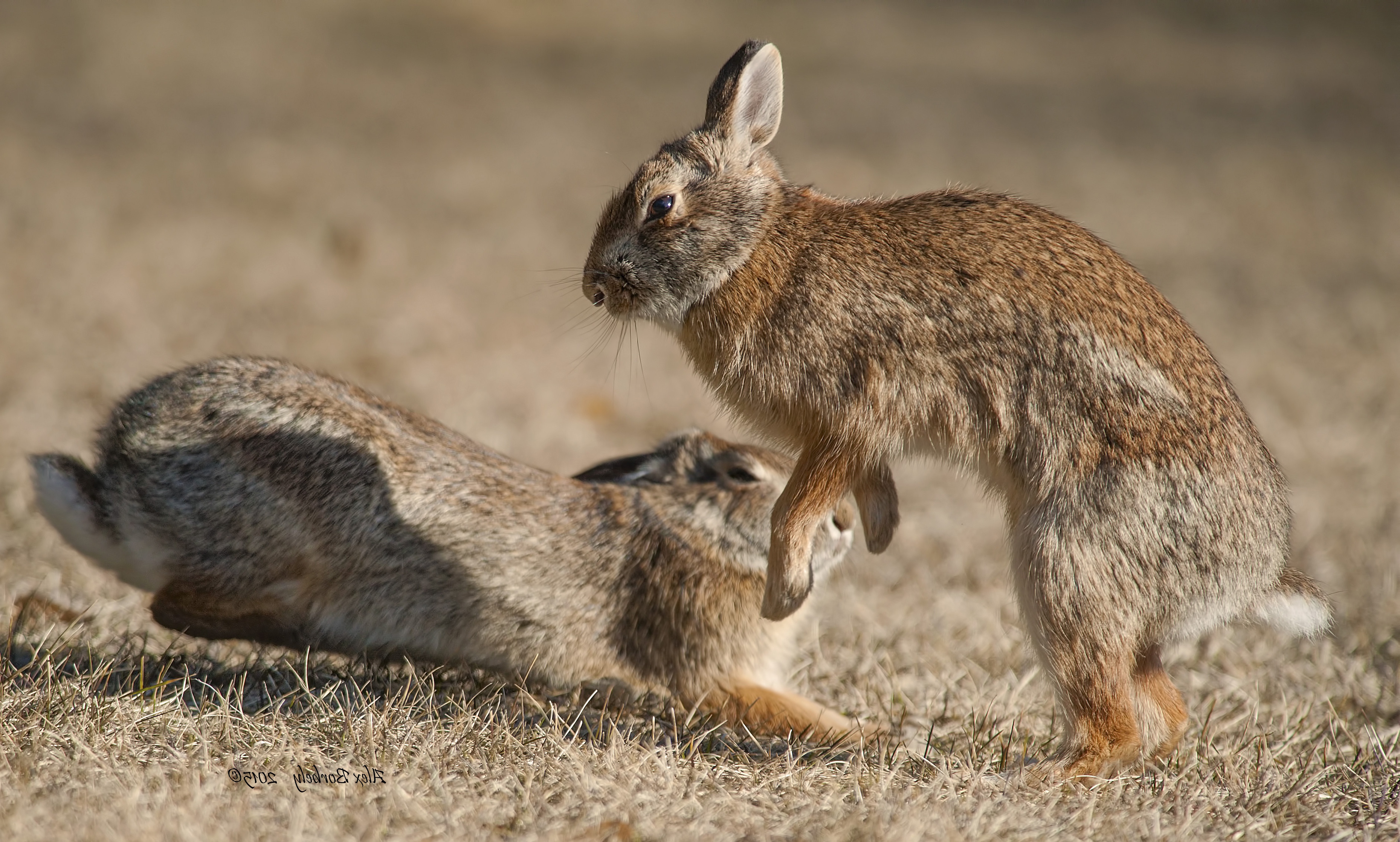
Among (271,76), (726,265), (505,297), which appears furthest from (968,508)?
(271,76)

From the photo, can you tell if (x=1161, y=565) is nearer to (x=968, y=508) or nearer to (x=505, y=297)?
(x=968, y=508)

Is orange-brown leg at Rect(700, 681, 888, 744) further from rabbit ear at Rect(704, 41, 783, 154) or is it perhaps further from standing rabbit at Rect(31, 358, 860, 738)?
rabbit ear at Rect(704, 41, 783, 154)

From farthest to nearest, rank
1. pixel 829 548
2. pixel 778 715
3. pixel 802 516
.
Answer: pixel 829 548, pixel 778 715, pixel 802 516

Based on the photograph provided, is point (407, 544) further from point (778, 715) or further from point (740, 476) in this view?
point (778, 715)

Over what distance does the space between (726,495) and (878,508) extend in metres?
0.58

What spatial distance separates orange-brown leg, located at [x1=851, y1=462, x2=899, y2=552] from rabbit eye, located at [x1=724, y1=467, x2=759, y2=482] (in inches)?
19.9

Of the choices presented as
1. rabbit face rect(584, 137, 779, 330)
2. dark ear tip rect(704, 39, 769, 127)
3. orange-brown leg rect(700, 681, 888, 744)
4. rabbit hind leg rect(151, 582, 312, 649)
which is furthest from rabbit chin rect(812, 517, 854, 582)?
rabbit hind leg rect(151, 582, 312, 649)

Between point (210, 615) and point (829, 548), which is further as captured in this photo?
point (829, 548)

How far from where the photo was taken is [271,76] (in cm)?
1341

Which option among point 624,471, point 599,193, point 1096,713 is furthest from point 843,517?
point 599,193

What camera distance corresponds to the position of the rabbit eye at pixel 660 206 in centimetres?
335

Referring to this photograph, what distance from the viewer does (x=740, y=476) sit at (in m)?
4.00

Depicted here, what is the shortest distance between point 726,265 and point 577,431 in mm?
3370

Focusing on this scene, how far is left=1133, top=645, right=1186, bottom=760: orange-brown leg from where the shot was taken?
3.30 meters
